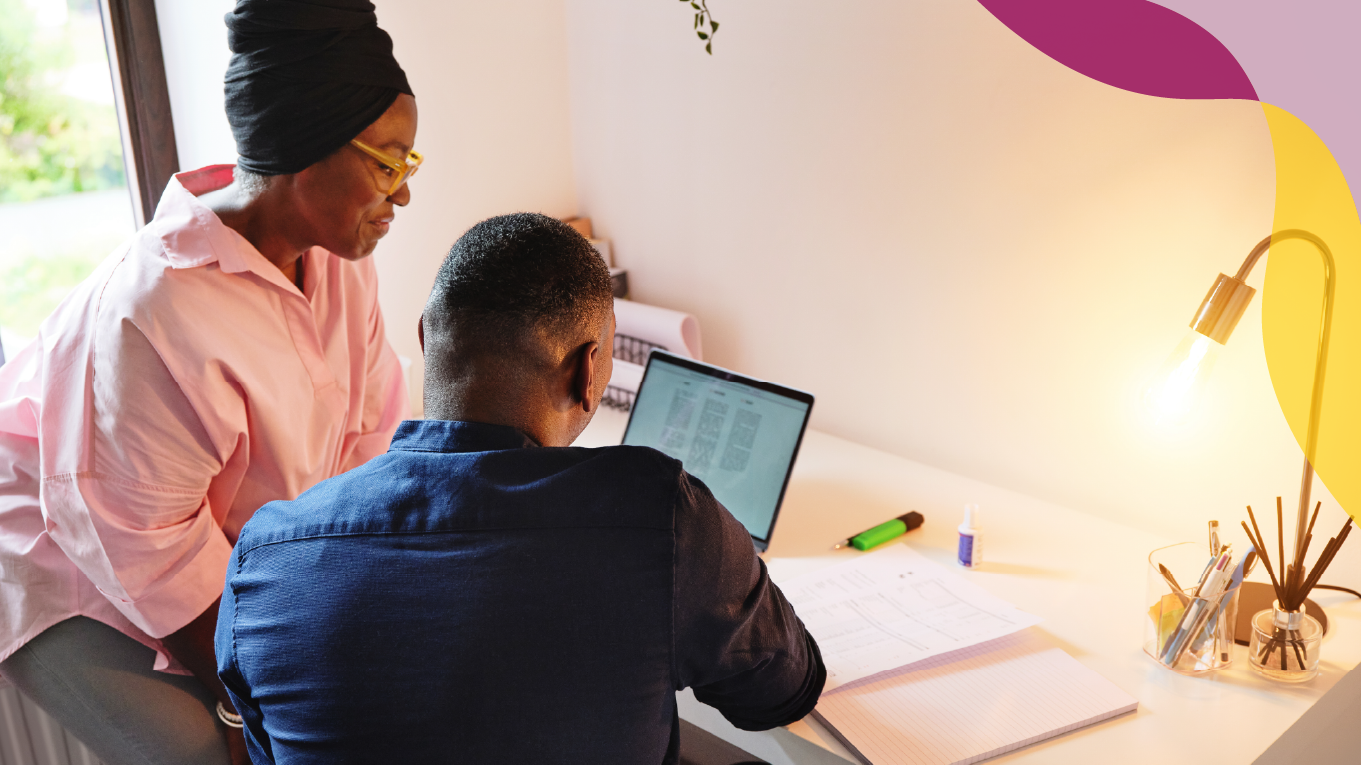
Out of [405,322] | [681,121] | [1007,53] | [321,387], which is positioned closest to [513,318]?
[321,387]

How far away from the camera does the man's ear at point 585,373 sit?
0.89 metres

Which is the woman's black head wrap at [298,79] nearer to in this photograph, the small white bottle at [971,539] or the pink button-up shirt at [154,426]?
the pink button-up shirt at [154,426]

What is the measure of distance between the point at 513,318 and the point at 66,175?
146 cm

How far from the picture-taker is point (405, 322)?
2061 millimetres

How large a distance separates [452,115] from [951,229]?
1.04 meters

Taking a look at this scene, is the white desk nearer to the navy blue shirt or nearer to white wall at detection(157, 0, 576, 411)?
the navy blue shirt

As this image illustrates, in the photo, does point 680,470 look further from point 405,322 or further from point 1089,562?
point 405,322

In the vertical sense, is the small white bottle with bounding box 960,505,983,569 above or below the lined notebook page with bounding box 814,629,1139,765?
above

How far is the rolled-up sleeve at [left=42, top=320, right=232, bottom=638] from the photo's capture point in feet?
3.76

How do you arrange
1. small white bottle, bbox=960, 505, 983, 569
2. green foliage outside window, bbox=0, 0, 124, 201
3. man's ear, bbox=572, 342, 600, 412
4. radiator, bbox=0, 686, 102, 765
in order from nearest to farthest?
man's ear, bbox=572, 342, 600, 412 → small white bottle, bbox=960, 505, 983, 569 → radiator, bbox=0, 686, 102, 765 → green foliage outside window, bbox=0, 0, 124, 201

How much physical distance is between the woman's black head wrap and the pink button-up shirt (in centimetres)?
13

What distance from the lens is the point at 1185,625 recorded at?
1142 mm

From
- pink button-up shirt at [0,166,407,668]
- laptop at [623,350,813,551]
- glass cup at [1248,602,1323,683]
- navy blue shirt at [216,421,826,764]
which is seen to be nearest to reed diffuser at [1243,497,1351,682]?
glass cup at [1248,602,1323,683]

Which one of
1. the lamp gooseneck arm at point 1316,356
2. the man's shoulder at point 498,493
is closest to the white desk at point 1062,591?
the lamp gooseneck arm at point 1316,356
